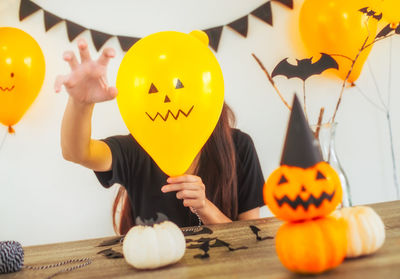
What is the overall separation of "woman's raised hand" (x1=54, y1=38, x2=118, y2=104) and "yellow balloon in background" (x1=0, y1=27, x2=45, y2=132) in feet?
3.52

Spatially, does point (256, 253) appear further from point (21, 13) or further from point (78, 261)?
point (21, 13)

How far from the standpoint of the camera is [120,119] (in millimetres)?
1907

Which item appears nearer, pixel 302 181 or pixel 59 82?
pixel 302 181

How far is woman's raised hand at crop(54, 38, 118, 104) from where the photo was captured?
26.8 inches

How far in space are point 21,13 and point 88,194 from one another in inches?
37.6

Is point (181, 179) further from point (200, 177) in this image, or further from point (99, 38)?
point (99, 38)

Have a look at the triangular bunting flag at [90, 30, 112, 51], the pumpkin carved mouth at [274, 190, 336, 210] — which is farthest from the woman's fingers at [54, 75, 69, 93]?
the triangular bunting flag at [90, 30, 112, 51]

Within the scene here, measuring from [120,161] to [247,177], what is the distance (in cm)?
51

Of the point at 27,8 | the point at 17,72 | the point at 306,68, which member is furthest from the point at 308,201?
the point at 27,8

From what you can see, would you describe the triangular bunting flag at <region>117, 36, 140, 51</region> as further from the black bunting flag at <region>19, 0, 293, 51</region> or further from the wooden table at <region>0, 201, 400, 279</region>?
the wooden table at <region>0, 201, 400, 279</region>

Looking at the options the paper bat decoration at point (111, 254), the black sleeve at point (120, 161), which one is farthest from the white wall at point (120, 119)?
the paper bat decoration at point (111, 254)

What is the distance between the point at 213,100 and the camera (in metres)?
0.91

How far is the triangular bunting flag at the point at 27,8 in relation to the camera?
1.86 meters

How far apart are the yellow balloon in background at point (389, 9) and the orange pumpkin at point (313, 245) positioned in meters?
1.31
